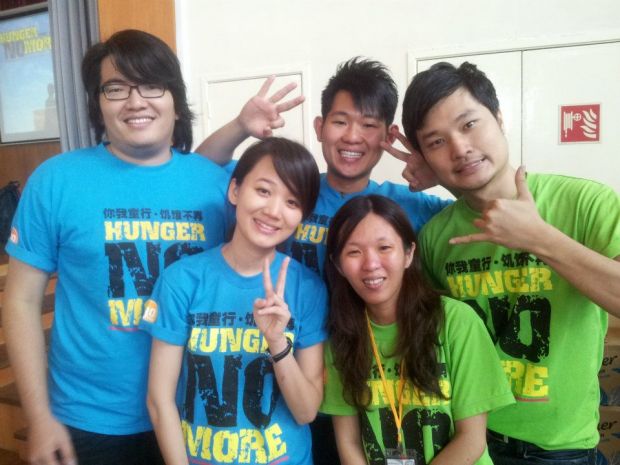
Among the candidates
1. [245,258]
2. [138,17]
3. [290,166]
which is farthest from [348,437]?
[138,17]

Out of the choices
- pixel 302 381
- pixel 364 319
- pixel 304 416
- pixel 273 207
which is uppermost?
pixel 273 207

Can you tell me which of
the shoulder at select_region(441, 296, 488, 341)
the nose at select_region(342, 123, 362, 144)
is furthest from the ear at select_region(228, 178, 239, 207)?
the shoulder at select_region(441, 296, 488, 341)

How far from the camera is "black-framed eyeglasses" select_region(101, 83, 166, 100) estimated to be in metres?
1.29

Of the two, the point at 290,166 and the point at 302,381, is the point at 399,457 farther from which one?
the point at 290,166

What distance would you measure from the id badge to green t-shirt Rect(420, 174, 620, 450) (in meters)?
0.27

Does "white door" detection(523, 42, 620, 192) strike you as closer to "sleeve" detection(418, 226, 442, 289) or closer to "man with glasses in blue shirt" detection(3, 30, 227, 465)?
"sleeve" detection(418, 226, 442, 289)

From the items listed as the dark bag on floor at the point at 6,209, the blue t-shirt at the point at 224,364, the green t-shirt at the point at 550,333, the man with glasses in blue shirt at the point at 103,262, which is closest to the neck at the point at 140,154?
the man with glasses in blue shirt at the point at 103,262

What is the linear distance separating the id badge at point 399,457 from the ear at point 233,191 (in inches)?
33.7

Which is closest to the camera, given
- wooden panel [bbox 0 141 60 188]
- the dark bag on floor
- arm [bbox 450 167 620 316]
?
arm [bbox 450 167 620 316]

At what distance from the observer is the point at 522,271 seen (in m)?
1.27

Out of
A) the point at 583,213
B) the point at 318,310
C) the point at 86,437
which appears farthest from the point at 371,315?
the point at 86,437

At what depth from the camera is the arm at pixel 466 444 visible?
45.5 inches

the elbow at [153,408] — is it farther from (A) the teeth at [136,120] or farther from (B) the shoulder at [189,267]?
(A) the teeth at [136,120]

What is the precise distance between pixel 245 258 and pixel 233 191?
23 centimetres
